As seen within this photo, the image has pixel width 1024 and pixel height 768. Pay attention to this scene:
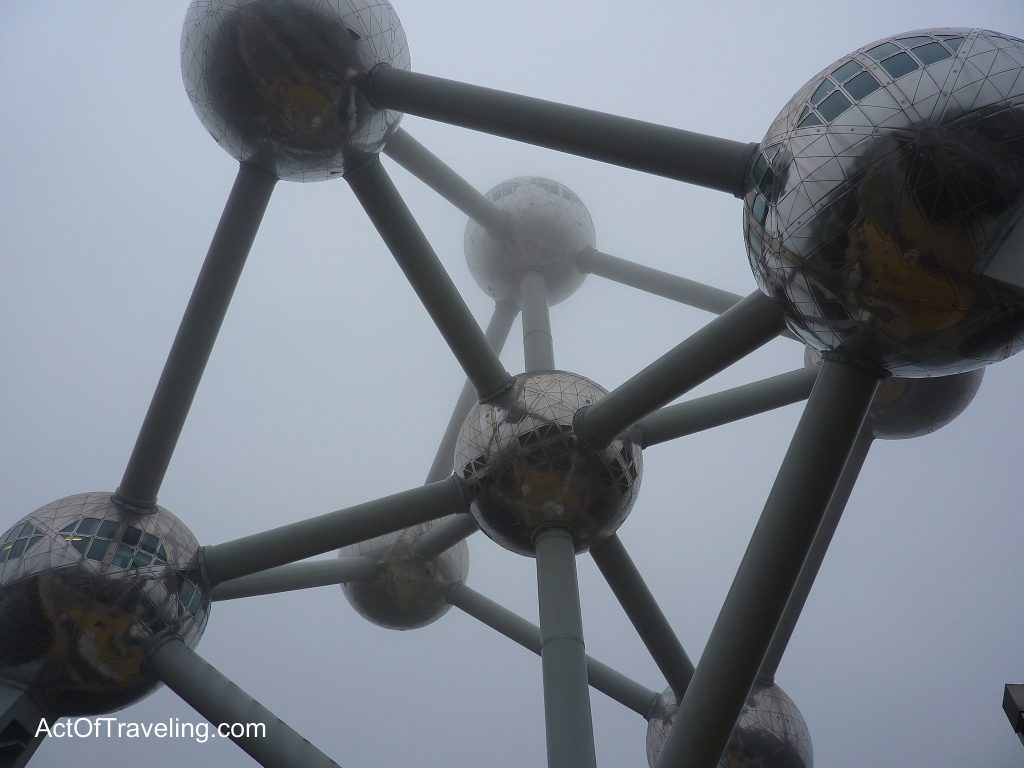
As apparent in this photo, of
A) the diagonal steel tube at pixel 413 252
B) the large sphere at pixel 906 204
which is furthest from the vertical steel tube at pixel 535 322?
the large sphere at pixel 906 204

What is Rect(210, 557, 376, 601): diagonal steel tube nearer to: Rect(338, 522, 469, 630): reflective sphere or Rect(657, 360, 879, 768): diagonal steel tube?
Rect(338, 522, 469, 630): reflective sphere

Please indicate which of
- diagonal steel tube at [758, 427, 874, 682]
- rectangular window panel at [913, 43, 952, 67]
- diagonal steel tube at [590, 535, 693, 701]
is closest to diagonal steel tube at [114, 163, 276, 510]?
diagonal steel tube at [590, 535, 693, 701]

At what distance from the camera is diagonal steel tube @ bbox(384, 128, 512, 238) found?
9070mm

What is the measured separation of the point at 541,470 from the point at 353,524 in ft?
4.68

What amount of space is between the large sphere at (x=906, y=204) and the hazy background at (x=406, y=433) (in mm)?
11430

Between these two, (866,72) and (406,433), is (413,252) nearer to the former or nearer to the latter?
(866,72)

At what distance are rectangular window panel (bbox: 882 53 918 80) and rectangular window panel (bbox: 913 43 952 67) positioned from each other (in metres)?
0.04

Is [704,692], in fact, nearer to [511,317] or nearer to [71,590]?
[71,590]

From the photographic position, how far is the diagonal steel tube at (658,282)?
9695mm

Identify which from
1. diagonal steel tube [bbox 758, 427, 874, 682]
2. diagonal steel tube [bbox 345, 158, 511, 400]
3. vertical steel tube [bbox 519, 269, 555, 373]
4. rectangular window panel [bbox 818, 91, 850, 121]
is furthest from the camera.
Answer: vertical steel tube [bbox 519, 269, 555, 373]

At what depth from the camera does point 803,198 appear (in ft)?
14.7

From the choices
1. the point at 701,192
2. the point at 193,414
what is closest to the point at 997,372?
the point at 701,192

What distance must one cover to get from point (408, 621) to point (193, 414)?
10.8 meters

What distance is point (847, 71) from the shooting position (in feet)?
15.2
